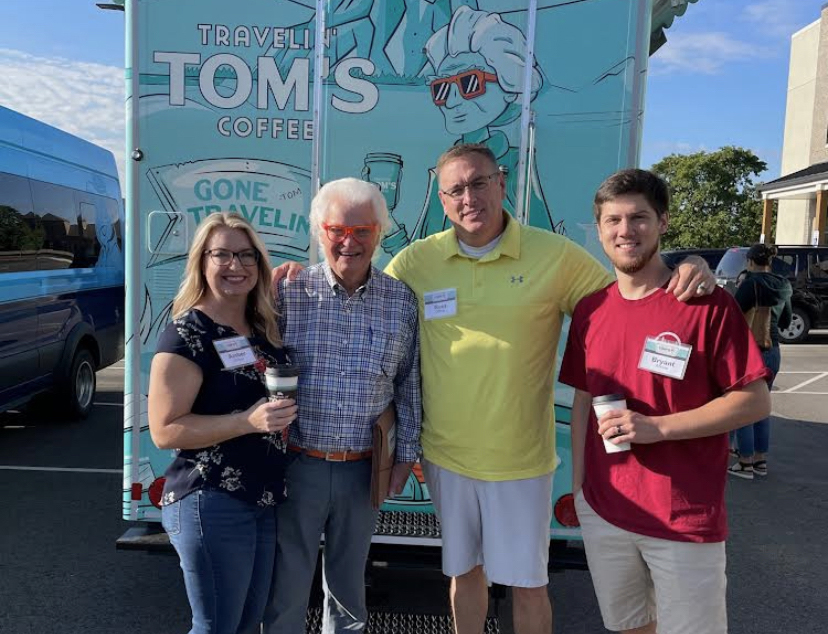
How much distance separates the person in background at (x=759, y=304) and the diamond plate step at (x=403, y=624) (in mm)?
3631

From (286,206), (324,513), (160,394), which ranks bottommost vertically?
(324,513)

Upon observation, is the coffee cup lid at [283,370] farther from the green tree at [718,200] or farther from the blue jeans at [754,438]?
the green tree at [718,200]

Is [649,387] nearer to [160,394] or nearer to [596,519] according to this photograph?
[596,519]

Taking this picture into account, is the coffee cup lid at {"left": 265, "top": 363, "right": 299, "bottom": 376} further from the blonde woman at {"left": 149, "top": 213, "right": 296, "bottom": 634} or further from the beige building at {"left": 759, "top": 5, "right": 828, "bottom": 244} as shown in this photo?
the beige building at {"left": 759, "top": 5, "right": 828, "bottom": 244}

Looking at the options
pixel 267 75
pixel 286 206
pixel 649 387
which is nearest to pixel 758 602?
pixel 649 387

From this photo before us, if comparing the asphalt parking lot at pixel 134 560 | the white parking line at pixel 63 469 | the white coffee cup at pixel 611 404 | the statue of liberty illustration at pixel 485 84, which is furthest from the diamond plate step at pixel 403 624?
the white parking line at pixel 63 469

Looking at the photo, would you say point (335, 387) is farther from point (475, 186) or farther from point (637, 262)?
point (637, 262)

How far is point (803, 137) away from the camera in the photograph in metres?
26.7

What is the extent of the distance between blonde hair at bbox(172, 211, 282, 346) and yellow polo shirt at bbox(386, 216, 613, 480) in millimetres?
587

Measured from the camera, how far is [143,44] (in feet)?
9.04

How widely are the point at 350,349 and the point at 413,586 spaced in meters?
1.77

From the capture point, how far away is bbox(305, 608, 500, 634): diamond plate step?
2.87 m

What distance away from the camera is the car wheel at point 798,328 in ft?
43.5

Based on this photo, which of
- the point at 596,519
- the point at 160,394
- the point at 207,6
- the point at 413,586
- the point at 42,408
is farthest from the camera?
the point at 42,408
